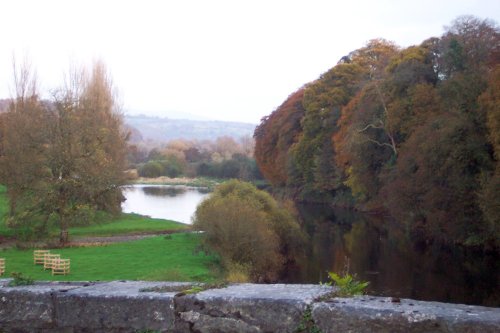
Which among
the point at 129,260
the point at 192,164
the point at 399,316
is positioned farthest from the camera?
the point at 192,164

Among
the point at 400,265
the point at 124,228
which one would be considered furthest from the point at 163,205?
the point at 400,265

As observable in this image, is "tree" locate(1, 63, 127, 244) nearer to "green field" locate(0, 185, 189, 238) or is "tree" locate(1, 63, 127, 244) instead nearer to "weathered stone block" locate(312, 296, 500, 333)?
"green field" locate(0, 185, 189, 238)

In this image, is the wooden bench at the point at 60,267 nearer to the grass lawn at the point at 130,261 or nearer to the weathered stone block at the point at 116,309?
the grass lawn at the point at 130,261

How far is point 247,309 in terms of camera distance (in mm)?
5051

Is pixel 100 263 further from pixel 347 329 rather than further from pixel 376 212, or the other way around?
pixel 376 212

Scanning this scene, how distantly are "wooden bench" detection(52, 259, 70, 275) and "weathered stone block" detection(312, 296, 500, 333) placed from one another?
19220 mm

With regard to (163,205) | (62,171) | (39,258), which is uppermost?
(62,171)

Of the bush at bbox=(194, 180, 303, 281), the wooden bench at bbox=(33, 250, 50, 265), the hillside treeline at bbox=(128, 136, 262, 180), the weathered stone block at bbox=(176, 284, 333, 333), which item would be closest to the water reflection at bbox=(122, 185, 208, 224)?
the hillside treeline at bbox=(128, 136, 262, 180)

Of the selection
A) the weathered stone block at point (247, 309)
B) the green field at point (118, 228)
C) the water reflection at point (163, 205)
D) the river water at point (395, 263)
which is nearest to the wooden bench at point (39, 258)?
the river water at point (395, 263)

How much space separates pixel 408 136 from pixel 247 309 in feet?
138

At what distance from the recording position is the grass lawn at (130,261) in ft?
72.5

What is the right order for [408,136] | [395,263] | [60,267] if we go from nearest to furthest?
[60,267] → [395,263] → [408,136]

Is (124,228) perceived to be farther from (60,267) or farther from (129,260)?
(60,267)

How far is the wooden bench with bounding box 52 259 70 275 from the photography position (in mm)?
22641
